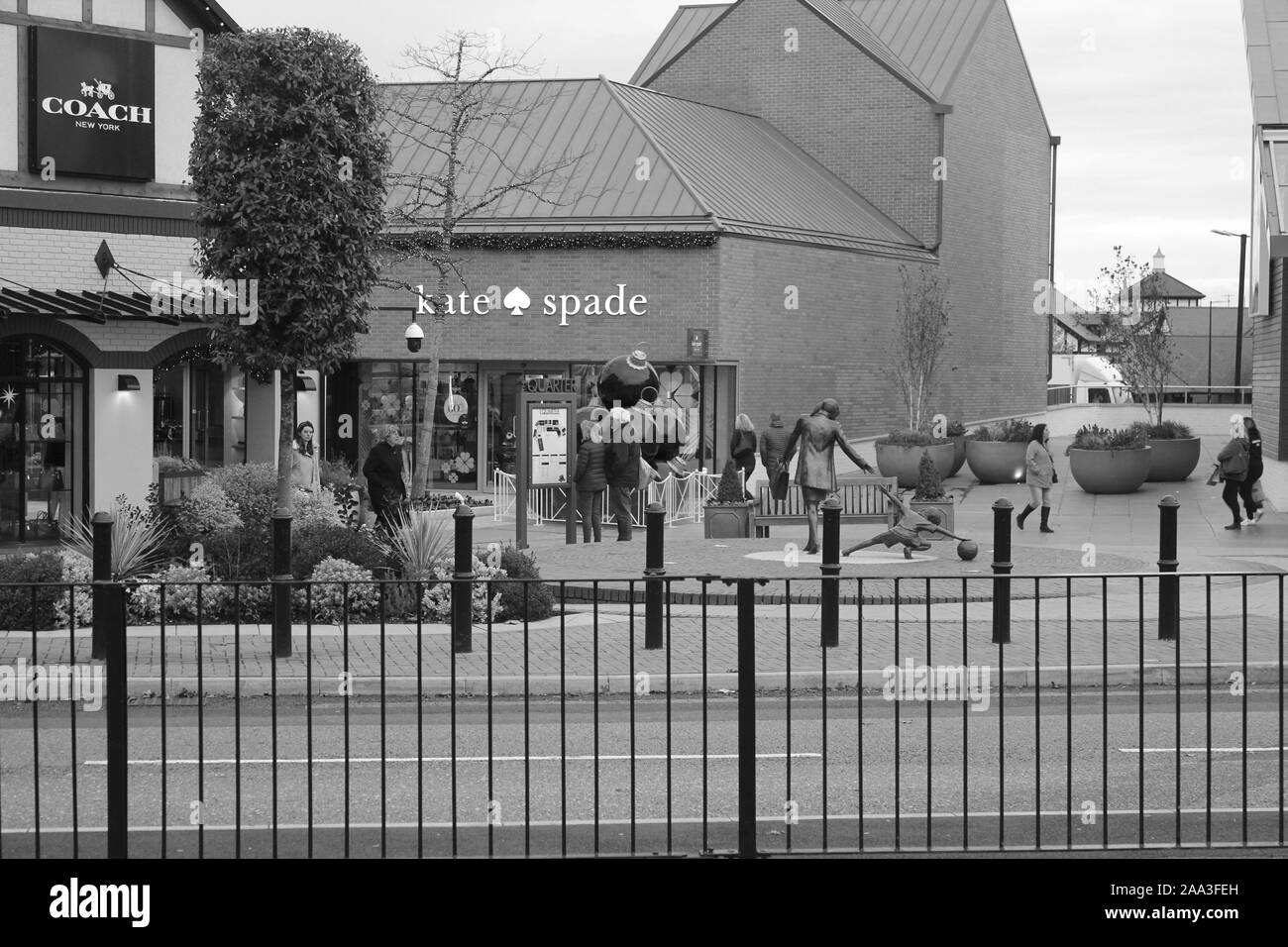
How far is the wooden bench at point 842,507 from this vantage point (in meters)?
20.8

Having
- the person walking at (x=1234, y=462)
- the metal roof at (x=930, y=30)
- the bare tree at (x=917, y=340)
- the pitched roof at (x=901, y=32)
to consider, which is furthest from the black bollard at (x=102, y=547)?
the metal roof at (x=930, y=30)

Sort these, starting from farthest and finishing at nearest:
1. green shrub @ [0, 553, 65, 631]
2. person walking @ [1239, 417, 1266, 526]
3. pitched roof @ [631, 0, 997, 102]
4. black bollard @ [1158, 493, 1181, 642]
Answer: pitched roof @ [631, 0, 997, 102], person walking @ [1239, 417, 1266, 526], green shrub @ [0, 553, 65, 631], black bollard @ [1158, 493, 1181, 642]

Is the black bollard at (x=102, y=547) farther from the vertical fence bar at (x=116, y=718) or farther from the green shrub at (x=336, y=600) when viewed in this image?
the vertical fence bar at (x=116, y=718)

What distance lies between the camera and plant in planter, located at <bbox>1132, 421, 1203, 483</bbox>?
98.9 ft

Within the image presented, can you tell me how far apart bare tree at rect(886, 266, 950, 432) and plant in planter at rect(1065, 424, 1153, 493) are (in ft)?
27.2

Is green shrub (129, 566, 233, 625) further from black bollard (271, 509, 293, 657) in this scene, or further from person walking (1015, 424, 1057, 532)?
person walking (1015, 424, 1057, 532)

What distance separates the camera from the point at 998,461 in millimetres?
32031

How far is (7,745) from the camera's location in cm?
925

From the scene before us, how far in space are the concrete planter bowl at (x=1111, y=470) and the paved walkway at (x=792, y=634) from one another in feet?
26.1

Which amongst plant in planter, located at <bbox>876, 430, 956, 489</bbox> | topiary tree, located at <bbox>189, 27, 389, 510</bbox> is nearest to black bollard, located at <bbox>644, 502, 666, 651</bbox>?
topiary tree, located at <bbox>189, 27, 389, 510</bbox>

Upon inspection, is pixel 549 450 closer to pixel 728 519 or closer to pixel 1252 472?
pixel 728 519
